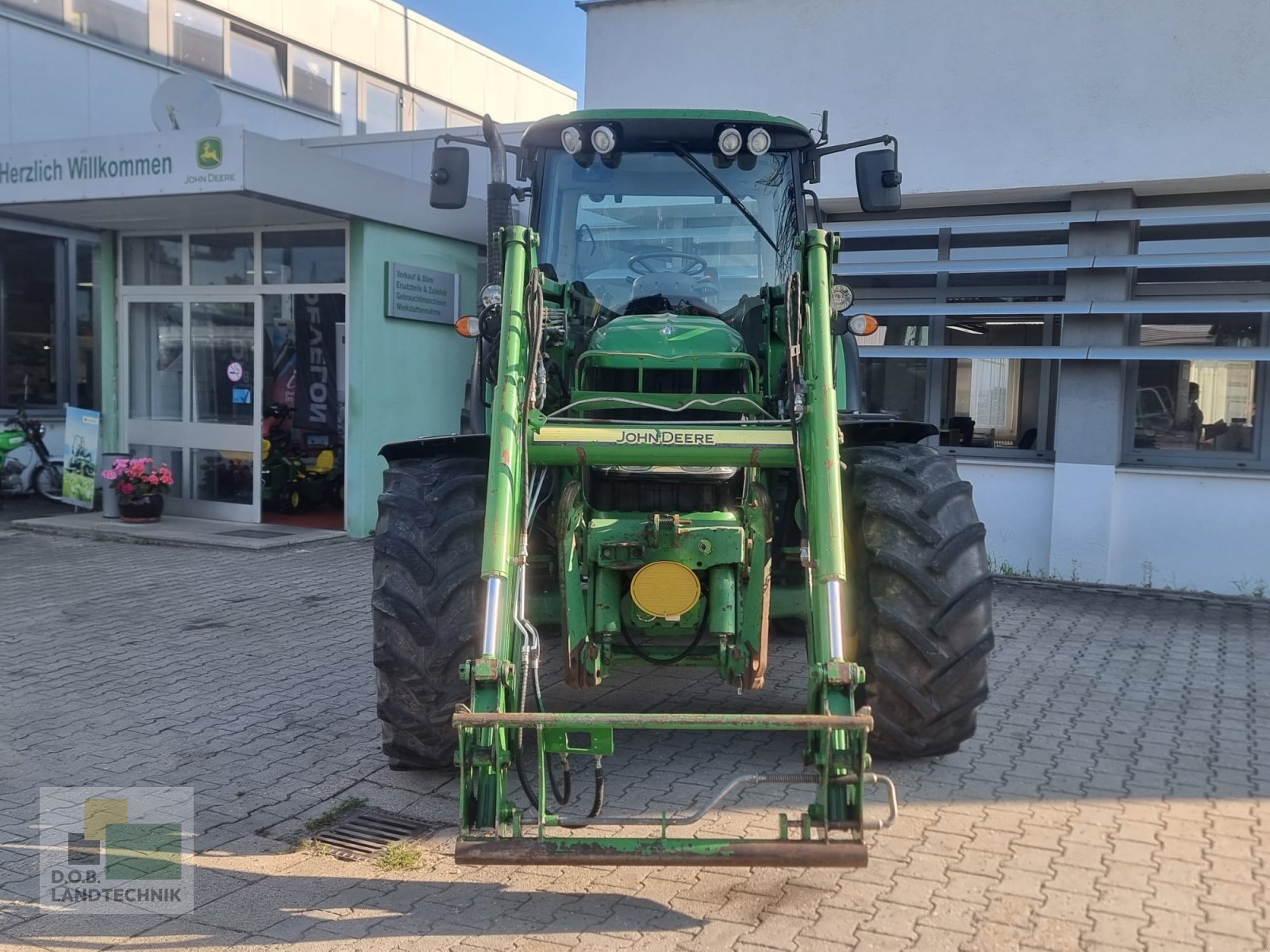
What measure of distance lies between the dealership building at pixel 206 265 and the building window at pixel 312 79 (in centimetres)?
118

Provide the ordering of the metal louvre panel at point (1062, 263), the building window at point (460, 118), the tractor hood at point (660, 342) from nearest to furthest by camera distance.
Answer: the tractor hood at point (660, 342)
the metal louvre panel at point (1062, 263)
the building window at point (460, 118)

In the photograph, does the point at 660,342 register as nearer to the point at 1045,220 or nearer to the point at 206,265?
the point at 1045,220

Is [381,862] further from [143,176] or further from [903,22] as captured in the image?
[903,22]

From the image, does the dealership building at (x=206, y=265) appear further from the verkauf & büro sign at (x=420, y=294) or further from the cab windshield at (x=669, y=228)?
the cab windshield at (x=669, y=228)

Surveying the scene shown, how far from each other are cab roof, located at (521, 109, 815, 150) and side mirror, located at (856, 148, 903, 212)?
37 centimetres

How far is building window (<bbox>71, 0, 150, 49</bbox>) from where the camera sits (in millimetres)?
13648

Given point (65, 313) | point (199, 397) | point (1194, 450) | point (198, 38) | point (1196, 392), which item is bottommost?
point (1194, 450)

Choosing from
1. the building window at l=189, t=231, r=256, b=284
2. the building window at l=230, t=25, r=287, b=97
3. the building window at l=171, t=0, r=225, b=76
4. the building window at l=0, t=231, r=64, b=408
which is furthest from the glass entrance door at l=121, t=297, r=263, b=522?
the building window at l=230, t=25, r=287, b=97

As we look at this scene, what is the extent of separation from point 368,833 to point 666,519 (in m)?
1.60

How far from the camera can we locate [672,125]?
527 centimetres

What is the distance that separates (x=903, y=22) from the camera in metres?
9.85

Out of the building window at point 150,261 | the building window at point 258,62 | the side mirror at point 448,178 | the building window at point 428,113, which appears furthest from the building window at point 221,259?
the building window at point 428,113

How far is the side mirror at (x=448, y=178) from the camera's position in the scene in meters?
5.45

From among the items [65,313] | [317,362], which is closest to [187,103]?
[317,362]
